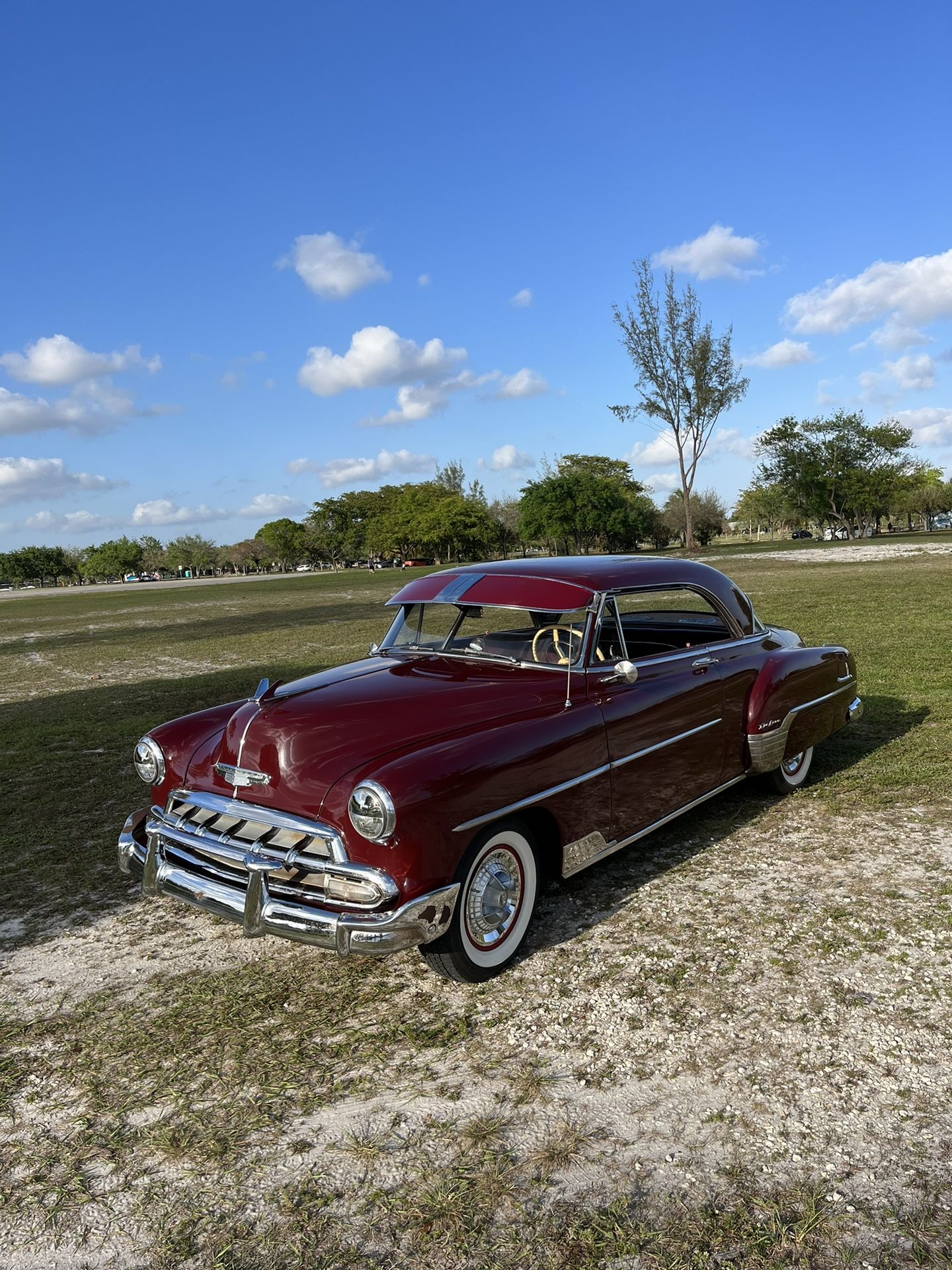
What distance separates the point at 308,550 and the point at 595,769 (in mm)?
114667

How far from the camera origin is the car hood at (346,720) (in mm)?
3479

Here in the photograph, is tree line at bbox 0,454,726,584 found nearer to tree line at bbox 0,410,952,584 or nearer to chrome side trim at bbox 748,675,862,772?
tree line at bbox 0,410,952,584

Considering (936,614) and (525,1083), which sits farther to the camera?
(936,614)

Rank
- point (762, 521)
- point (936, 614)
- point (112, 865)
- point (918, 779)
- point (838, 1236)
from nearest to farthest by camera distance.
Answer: point (838, 1236)
point (112, 865)
point (918, 779)
point (936, 614)
point (762, 521)

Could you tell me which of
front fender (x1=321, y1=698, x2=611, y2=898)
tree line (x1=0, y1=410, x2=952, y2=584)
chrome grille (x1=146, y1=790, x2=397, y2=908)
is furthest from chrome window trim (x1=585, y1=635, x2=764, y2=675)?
tree line (x1=0, y1=410, x2=952, y2=584)

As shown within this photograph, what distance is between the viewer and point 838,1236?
7.09 ft

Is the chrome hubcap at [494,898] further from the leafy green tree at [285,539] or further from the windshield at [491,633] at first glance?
the leafy green tree at [285,539]

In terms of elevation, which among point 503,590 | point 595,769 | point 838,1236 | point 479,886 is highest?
point 503,590

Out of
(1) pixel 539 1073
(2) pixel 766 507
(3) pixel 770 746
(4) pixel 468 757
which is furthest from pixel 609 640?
(2) pixel 766 507

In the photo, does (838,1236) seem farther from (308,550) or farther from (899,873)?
(308,550)

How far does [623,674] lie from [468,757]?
48.2 inches

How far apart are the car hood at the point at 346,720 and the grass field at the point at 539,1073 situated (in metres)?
0.88

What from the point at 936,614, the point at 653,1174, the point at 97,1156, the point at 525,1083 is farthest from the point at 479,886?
the point at 936,614

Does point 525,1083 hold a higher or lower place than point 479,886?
lower
